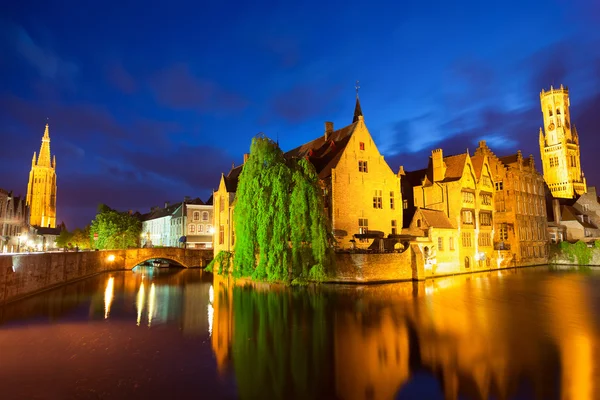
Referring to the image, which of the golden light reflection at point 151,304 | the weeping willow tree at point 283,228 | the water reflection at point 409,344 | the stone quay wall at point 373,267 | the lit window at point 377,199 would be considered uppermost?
the lit window at point 377,199

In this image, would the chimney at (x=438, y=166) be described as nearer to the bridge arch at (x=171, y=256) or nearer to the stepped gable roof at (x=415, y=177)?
the stepped gable roof at (x=415, y=177)

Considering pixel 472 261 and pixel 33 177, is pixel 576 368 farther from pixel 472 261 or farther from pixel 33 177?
pixel 33 177

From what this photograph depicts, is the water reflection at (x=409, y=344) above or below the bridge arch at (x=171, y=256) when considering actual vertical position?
below

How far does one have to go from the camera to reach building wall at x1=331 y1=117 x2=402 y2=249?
124 ft

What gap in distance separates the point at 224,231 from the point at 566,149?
10886 centimetres

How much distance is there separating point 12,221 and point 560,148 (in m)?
131

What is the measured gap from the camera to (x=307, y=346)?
53.4 ft

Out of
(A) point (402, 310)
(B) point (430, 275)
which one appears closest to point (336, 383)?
(A) point (402, 310)

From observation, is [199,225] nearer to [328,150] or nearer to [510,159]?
[328,150]

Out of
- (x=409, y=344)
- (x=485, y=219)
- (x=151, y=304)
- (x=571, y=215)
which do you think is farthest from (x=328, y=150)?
(x=571, y=215)

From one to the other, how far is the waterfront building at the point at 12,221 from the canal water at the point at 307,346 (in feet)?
106

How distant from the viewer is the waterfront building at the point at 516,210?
49.9 m

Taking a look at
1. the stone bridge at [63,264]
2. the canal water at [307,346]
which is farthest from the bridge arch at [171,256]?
the canal water at [307,346]

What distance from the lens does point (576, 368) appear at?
13250 millimetres
